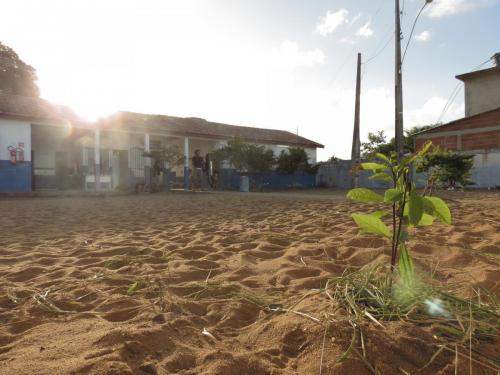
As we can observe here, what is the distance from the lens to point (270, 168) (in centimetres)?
1755

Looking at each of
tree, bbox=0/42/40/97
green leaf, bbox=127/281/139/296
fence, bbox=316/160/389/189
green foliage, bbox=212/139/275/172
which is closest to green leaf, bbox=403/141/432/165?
green leaf, bbox=127/281/139/296

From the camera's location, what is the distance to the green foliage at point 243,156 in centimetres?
1606

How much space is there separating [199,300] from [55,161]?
15884 millimetres

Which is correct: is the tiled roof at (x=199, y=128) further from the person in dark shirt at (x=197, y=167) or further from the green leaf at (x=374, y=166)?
the green leaf at (x=374, y=166)

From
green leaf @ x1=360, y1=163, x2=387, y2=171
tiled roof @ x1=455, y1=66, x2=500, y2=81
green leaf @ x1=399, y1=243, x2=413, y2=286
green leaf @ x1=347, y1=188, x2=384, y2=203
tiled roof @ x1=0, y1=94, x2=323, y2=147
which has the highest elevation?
tiled roof @ x1=455, y1=66, x2=500, y2=81

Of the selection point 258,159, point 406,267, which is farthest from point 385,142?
point 406,267

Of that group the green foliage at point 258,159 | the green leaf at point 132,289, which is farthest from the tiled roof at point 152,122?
the green leaf at point 132,289

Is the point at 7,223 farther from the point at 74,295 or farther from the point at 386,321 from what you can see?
the point at 386,321

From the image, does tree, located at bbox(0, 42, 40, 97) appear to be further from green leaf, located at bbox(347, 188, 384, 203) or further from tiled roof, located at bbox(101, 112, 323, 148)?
green leaf, located at bbox(347, 188, 384, 203)

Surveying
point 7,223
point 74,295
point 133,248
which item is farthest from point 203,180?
point 74,295

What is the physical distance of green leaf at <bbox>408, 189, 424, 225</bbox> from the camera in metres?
1.20

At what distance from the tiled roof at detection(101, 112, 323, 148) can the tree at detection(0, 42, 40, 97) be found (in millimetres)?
13185

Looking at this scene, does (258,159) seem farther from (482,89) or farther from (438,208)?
(438,208)

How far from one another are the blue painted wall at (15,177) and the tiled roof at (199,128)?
3.23 m
